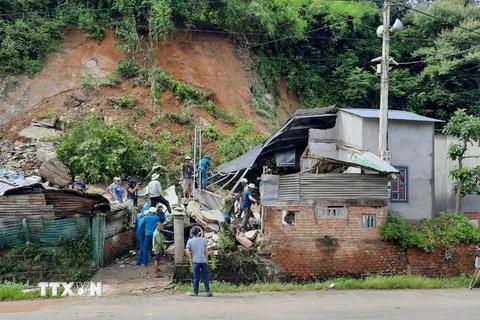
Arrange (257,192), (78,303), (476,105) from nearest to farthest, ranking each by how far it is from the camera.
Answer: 1. (78,303)
2. (257,192)
3. (476,105)

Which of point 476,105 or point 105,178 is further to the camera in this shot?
point 476,105

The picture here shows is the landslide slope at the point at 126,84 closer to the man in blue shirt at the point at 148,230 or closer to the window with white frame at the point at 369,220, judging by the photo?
the man in blue shirt at the point at 148,230

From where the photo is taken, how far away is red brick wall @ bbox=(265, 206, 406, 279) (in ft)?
44.5

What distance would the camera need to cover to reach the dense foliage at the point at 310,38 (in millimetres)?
28234

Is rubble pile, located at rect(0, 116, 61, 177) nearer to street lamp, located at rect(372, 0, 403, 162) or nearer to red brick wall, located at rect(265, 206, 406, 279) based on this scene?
red brick wall, located at rect(265, 206, 406, 279)

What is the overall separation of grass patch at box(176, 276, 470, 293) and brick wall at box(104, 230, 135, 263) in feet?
8.14

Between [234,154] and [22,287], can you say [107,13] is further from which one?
[22,287]

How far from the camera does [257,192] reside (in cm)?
2016

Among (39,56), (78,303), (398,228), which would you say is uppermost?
(39,56)

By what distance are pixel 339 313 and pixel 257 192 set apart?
10.7 metres

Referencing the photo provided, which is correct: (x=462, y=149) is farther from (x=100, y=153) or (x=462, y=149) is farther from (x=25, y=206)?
(x=25, y=206)

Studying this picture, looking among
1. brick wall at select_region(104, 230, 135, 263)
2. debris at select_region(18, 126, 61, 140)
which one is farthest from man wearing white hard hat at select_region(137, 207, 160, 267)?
debris at select_region(18, 126, 61, 140)

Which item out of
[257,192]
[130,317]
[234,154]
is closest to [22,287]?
[130,317]

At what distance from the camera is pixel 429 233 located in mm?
14406
